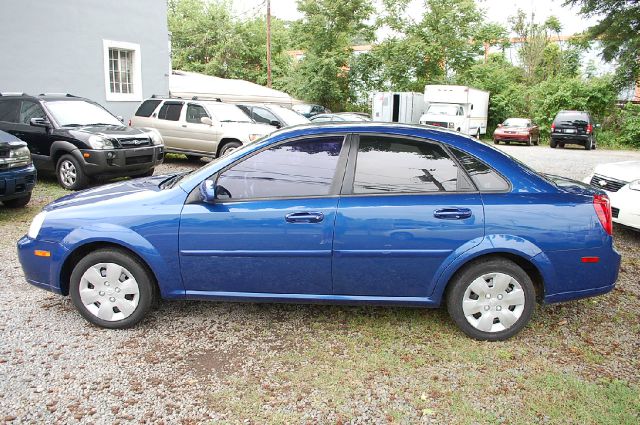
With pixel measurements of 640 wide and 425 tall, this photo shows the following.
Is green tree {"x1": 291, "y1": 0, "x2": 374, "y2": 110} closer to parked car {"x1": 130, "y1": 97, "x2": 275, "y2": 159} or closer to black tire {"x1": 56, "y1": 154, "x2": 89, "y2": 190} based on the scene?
parked car {"x1": 130, "y1": 97, "x2": 275, "y2": 159}

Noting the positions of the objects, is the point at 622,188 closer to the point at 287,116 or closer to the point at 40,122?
the point at 40,122

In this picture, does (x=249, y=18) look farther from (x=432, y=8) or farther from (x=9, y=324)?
(x=9, y=324)

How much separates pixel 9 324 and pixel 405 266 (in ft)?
10.2

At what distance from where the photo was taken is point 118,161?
934 cm

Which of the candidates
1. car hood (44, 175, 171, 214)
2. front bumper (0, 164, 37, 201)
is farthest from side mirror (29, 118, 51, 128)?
car hood (44, 175, 171, 214)

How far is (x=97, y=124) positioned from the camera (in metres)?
10.1

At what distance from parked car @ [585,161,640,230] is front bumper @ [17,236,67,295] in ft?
19.9

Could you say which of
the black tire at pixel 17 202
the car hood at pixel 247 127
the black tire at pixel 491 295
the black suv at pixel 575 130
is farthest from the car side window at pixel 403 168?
the black suv at pixel 575 130

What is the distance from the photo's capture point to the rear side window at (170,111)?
13.2 m

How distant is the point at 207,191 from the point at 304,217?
719 millimetres

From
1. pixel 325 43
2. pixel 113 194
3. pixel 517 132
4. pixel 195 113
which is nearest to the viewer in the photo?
pixel 113 194

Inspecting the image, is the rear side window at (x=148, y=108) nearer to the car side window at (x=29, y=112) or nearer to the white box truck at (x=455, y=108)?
the car side window at (x=29, y=112)

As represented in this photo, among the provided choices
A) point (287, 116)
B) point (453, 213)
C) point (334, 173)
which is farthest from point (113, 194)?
point (287, 116)

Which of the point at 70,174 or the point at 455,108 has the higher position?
the point at 455,108
